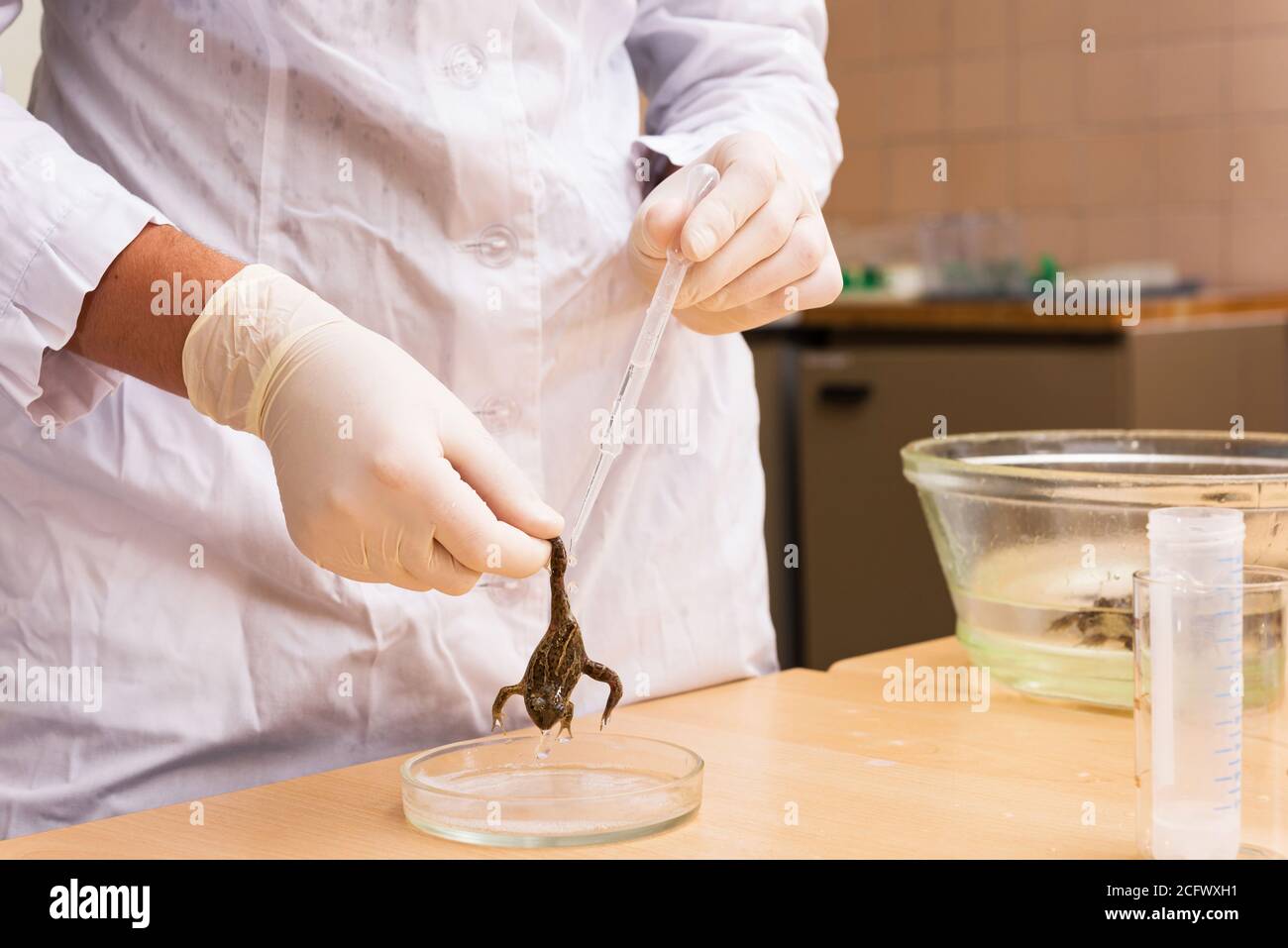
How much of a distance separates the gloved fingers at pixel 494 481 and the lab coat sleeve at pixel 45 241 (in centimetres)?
24

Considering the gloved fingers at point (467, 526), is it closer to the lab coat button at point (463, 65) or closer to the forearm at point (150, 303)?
the forearm at point (150, 303)

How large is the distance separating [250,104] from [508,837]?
A: 602 mm

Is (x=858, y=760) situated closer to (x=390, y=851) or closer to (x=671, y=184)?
(x=390, y=851)

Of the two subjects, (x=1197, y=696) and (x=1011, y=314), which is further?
(x=1011, y=314)

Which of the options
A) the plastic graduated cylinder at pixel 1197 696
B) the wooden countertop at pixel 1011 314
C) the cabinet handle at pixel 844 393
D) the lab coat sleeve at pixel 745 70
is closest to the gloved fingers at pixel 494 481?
the plastic graduated cylinder at pixel 1197 696

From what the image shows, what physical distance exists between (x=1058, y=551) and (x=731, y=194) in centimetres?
37

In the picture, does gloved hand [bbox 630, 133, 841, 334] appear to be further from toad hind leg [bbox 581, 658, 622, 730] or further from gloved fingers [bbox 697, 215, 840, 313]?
toad hind leg [bbox 581, 658, 622, 730]

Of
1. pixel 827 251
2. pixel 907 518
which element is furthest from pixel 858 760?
pixel 907 518

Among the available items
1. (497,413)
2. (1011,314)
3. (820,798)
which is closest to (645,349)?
(497,413)

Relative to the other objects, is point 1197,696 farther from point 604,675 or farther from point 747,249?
point 747,249

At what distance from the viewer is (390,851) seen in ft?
2.69

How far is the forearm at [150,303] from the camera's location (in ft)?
3.06

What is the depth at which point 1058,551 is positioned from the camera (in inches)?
45.0

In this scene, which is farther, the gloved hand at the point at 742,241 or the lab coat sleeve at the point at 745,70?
the lab coat sleeve at the point at 745,70
